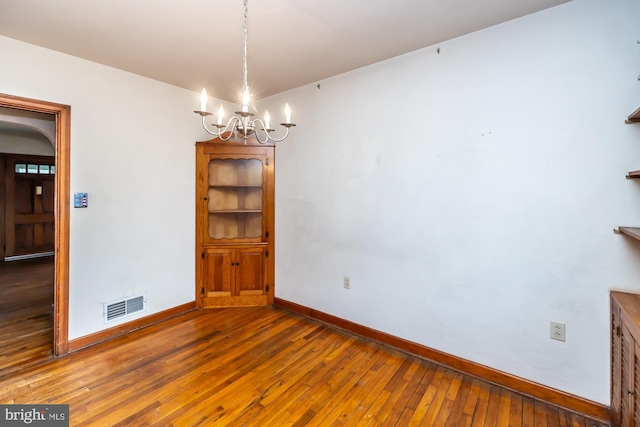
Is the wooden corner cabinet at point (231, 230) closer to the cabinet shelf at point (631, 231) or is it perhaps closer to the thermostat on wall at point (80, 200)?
the thermostat on wall at point (80, 200)

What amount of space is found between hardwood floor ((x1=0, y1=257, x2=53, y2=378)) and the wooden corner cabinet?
1431mm

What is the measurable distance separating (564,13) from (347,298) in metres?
2.72

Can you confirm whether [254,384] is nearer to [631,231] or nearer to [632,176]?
[631,231]

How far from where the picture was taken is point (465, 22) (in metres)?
2.01

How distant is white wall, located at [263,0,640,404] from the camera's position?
1750 mm

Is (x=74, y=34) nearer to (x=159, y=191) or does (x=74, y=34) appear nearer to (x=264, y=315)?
(x=159, y=191)

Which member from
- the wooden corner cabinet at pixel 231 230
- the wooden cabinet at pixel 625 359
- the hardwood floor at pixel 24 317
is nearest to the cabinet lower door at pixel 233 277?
the wooden corner cabinet at pixel 231 230

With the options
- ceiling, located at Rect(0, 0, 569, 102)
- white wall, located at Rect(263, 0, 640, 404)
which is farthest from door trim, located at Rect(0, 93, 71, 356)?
white wall, located at Rect(263, 0, 640, 404)

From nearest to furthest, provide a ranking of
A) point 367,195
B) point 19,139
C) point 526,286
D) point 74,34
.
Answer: point 526,286 < point 74,34 < point 367,195 < point 19,139

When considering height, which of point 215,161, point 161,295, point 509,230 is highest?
point 215,161

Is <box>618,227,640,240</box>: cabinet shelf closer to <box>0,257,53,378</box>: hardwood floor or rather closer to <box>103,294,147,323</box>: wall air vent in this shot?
<box>103,294,147,323</box>: wall air vent

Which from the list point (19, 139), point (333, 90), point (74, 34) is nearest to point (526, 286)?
point (333, 90)

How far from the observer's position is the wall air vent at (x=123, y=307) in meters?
2.78

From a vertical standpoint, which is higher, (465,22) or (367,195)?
(465,22)
